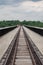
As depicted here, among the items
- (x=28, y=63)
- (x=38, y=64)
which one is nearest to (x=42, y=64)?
(x=38, y=64)

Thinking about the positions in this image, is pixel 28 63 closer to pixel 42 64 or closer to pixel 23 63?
pixel 23 63

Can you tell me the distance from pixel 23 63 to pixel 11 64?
2.74 feet

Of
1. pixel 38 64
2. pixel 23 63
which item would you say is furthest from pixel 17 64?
pixel 38 64

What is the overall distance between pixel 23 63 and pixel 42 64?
60.3 inches

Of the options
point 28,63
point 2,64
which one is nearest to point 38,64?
point 28,63

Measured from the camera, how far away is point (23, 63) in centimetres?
966

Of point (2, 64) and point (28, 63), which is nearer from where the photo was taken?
point (2, 64)

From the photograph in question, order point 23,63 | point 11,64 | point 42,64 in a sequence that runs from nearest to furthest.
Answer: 1. point 42,64
2. point 11,64
3. point 23,63

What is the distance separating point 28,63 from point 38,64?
0.70 meters

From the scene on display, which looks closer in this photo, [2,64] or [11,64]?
[2,64]

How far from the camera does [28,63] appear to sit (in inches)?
380

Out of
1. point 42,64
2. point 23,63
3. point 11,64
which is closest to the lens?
point 42,64

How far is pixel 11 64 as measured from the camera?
9.03 metres

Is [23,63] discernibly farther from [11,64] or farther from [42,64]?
[42,64]
